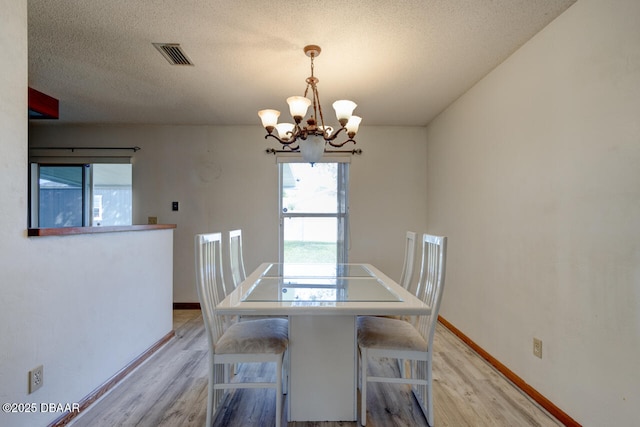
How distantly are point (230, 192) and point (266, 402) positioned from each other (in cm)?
255

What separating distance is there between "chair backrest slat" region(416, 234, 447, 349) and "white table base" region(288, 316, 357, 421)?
1.39 feet

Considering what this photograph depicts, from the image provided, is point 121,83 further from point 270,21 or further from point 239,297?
point 239,297

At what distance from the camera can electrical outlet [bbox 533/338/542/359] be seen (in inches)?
73.3

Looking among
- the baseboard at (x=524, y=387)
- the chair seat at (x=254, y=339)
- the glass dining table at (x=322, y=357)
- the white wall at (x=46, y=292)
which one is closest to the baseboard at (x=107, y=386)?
the white wall at (x=46, y=292)

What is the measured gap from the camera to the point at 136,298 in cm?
229

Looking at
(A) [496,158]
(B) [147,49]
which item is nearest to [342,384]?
(A) [496,158]

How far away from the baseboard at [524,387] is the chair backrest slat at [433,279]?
80cm

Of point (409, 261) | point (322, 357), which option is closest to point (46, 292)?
point (322, 357)

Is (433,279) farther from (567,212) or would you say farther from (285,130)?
(285,130)

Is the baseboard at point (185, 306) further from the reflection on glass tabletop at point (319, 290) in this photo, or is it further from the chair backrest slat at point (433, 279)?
the chair backrest slat at point (433, 279)

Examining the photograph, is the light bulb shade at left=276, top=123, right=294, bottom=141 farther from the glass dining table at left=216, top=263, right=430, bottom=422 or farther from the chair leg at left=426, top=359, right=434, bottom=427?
the chair leg at left=426, top=359, right=434, bottom=427

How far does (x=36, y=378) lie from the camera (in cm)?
144

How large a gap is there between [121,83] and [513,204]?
3309 millimetres

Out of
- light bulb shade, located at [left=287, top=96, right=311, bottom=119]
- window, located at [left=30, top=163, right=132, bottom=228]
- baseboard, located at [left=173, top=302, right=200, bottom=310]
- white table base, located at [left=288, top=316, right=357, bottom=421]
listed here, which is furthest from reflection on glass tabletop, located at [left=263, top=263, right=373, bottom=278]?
window, located at [left=30, top=163, right=132, bottom=228]
